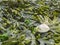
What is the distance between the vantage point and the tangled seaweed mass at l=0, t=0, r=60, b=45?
5.57ft

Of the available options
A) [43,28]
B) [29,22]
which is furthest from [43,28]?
[29,22]

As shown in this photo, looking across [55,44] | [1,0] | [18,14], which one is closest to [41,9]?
[18,14]

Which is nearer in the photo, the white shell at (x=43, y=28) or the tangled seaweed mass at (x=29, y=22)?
the tangled seaweed mass at (x=29, y=22)

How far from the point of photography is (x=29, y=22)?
76.1 inches

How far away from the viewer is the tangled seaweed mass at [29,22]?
170cm

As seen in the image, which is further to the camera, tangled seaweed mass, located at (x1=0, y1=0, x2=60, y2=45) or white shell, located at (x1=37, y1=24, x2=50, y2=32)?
white shell, located at (x1=37, y1=24, x2=50, y2=32)

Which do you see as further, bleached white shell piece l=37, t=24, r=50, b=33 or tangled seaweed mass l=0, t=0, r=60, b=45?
bleached white shell piece l=37, t=24, r=50, b=33

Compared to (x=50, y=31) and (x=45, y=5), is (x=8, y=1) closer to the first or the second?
(x=45, y=5)

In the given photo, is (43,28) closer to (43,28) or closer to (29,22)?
(43,28)

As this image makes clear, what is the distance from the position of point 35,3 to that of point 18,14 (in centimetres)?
36

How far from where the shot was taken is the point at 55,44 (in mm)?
1700

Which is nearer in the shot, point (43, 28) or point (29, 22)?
point (43, 28)

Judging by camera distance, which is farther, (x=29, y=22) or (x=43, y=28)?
(x=29, y=22)

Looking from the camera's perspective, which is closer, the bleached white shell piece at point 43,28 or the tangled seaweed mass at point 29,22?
the tangled seaweed mass at point 29,22
